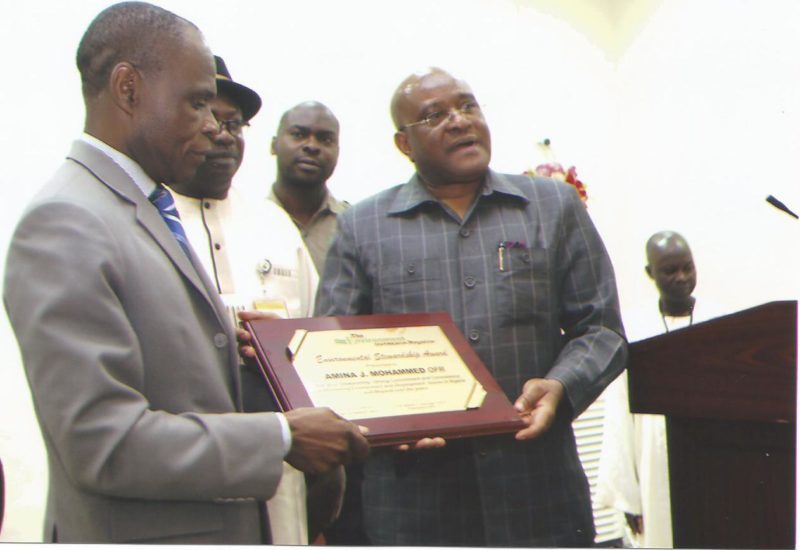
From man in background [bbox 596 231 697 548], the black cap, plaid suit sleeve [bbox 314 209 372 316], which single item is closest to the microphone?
man in background [bbox 596 231 697 548]

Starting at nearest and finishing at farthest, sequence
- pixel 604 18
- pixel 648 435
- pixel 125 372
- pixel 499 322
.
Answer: pixel 125 372 < pixel 499 322 < pixel 648 435 < pixel 604 18

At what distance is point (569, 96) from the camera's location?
2273 millimetres

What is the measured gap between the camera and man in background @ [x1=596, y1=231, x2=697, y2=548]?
1996mm

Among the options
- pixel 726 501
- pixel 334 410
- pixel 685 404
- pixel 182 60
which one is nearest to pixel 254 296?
pixel 334 410

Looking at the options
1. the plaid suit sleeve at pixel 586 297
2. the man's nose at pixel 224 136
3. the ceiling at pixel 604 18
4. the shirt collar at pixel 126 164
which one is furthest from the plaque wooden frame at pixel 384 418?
A: the ceiling at pixel 604 18

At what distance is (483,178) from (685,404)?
2.10ft

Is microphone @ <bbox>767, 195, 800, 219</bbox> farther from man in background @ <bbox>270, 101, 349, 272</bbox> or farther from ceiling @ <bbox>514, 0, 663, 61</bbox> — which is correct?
man in background @ <bbox>270, 101, 349, 272</bbox>

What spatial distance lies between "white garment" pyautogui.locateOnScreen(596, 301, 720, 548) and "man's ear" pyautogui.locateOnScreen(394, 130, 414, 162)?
0.71 m

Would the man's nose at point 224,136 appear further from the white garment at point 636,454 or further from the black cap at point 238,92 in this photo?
the white garment at point 636,454

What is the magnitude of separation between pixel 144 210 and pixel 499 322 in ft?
2.56

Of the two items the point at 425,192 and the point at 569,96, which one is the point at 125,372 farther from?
the point at 569,96

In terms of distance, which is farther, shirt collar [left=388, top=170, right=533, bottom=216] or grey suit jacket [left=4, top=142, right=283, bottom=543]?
shirt collar [left=388, top=170, right=533, bottom=216]

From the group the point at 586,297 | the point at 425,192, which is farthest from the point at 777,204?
the point at 425,192

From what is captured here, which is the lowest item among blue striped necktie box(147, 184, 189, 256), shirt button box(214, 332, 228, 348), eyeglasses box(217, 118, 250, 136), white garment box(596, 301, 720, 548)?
white garment box(596, 301, 720, 548)
